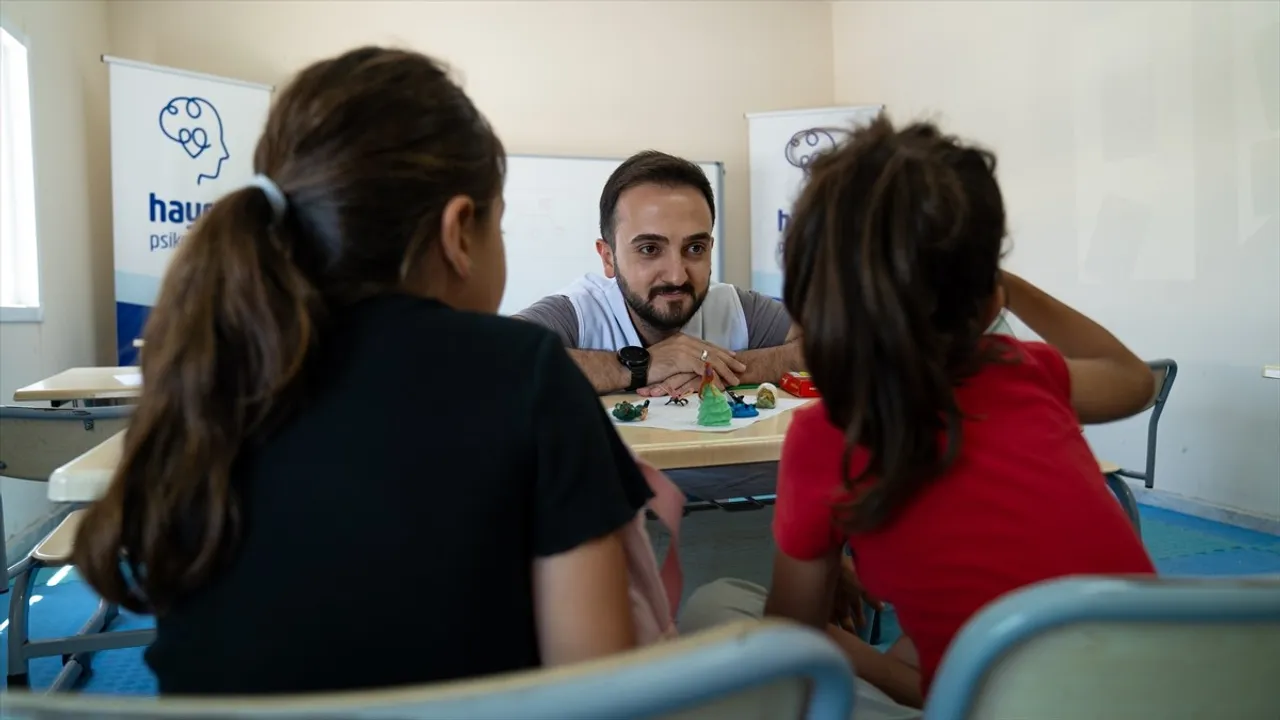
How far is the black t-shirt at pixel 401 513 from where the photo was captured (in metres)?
0.60

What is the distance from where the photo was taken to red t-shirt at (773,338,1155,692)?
0.70 meters

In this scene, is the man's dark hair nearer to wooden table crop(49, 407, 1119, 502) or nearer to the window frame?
wooden table crop(49, 407, 1119, 502)

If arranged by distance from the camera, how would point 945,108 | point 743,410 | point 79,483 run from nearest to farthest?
point 79,483, point 743,410, point 945,108

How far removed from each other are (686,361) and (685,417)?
45 centimetres

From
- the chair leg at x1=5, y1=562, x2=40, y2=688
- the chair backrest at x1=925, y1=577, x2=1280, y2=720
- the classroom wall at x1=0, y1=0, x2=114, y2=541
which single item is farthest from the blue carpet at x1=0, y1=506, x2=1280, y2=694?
A: the classroom wall at x1=0, y1=0, x2=114, y2=541

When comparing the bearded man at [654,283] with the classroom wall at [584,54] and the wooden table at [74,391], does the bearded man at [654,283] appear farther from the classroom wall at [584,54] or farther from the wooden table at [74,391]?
the classroom wall at [584,54]

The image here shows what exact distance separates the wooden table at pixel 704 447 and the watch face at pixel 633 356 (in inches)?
25.0

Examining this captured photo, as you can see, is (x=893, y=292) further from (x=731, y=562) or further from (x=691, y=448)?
(x=731, y=562)

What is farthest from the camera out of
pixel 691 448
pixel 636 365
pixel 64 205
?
pixel 64 205

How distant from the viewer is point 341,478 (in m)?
0.60

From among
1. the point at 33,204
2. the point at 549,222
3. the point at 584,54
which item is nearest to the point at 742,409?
the point at 33,204

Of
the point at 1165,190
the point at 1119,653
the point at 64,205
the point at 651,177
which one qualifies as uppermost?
the point at 64,205

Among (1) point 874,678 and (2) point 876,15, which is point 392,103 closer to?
(1) point 874,678

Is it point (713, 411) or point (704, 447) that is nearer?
point (704, 447)
